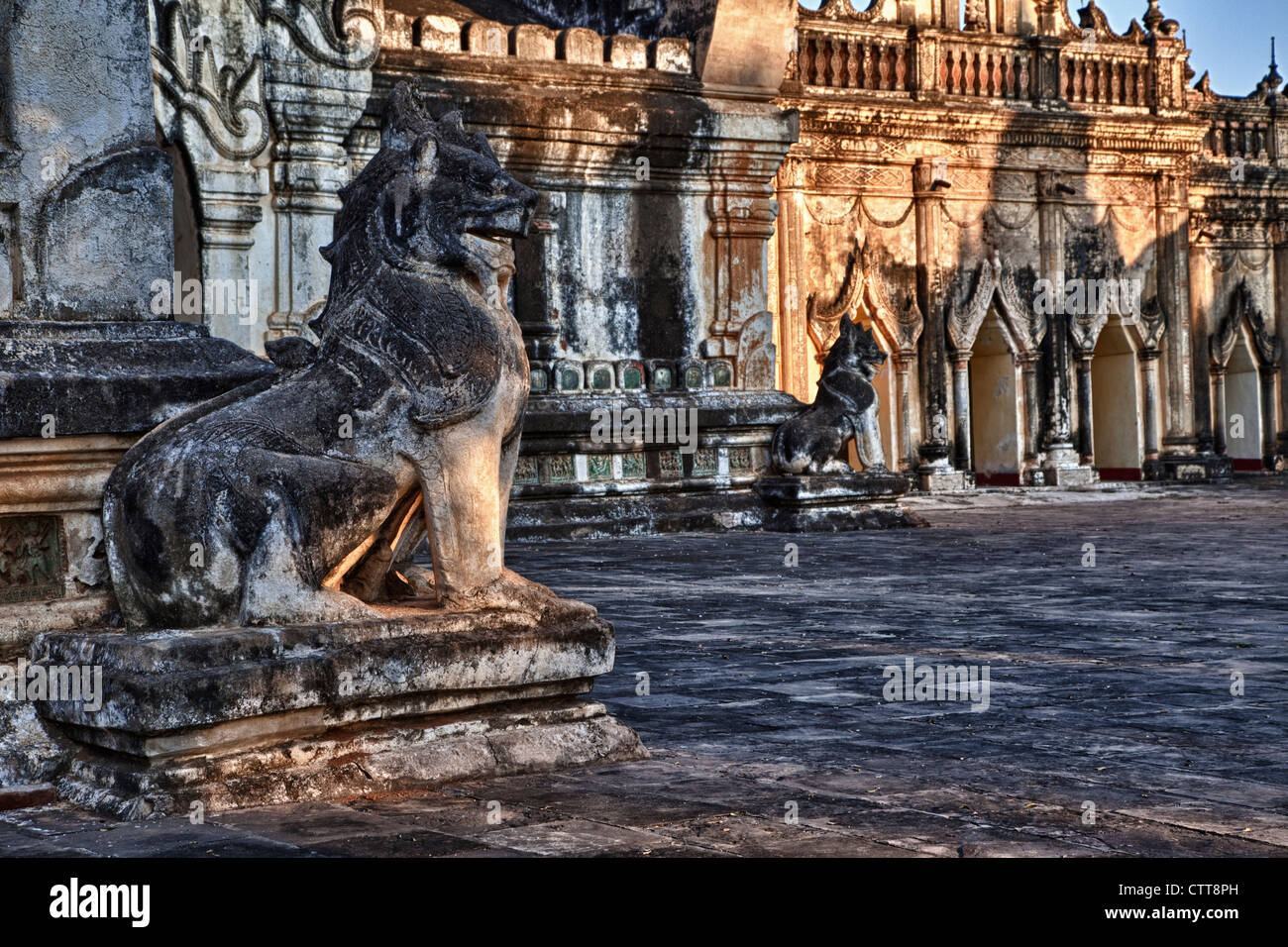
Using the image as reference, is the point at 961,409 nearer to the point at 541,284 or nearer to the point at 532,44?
the point at 541,284

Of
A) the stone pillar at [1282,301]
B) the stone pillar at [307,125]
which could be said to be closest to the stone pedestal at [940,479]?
the stone pillar at [1282,301]

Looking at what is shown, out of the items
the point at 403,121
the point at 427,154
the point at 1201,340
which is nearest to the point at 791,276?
the point at 1201,340

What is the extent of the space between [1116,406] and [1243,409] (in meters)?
2.52

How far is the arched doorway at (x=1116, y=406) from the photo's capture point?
1984 centimetres

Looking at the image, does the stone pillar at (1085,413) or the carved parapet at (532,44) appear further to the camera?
the stone pillar at (1085,413)

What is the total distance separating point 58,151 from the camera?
4195 millimetres

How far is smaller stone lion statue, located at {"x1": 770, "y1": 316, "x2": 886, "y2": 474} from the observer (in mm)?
12656

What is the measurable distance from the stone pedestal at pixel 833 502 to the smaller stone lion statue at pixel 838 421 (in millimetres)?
174

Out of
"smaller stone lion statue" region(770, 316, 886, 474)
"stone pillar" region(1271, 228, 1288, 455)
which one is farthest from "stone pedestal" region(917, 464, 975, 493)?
"stone pillar" region(1271, 228, 1288, 455)

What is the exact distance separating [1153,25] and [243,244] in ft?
41.0

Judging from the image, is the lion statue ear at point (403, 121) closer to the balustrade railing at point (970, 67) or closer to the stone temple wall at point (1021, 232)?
the stone temple wall at point (1021, 232)

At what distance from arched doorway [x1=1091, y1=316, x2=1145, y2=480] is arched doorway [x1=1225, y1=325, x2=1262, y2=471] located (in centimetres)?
226

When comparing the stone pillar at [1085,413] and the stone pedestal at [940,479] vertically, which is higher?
the stone pillar at [1085,413]

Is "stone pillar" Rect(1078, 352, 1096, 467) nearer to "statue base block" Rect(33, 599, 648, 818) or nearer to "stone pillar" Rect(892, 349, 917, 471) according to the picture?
"stone pillar" Rect(892, 349, 917, 471)
